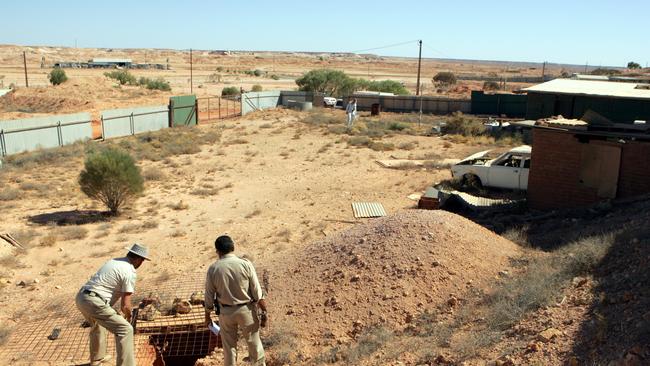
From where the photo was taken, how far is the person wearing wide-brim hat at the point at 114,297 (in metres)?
6.54

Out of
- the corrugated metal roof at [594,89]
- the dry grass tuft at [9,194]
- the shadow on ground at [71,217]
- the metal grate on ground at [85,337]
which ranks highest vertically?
the corrugated metal roof at [594,89]

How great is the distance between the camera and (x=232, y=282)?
6145 mm

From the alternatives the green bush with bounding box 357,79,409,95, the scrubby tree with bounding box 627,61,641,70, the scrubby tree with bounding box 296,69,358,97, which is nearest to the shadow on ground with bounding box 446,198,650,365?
the scrubby tree with bounding box 296,69,358,97

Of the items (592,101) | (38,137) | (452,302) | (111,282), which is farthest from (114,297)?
(592,101)

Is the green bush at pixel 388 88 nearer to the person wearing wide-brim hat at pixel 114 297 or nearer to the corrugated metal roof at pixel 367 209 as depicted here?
the corrugated metal roof at pixel 367 209

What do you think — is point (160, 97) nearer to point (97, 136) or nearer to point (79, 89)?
point (79, 89)

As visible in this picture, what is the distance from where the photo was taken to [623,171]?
12.4 metres

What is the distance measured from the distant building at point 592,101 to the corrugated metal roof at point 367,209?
1225 centimetres

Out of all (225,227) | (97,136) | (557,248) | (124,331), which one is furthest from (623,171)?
(97,136)

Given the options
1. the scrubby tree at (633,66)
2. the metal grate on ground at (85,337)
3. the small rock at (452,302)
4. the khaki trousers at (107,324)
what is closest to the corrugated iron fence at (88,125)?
the metal grate on ground at (85,337)

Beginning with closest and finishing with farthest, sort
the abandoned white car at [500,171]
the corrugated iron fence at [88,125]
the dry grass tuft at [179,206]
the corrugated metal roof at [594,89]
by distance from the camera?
the abandoned white car at [500,171]
the dry grass tuft at [179,206]
the corrugated iron fence at [88,125]
the corrugated metal roof at [594,89]

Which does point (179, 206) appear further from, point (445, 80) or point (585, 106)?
point (445, 80)

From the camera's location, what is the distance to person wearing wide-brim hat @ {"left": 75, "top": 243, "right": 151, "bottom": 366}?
6543 mm

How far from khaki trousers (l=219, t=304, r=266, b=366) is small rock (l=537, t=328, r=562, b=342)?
9.79 feet
